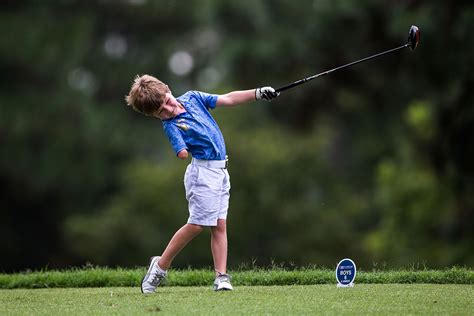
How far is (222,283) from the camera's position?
998 cm

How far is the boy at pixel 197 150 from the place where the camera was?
9.78 metres

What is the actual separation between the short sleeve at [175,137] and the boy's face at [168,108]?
0.08 m

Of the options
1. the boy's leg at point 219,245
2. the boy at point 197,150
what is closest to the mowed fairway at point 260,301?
the boy's leg at point 219,245

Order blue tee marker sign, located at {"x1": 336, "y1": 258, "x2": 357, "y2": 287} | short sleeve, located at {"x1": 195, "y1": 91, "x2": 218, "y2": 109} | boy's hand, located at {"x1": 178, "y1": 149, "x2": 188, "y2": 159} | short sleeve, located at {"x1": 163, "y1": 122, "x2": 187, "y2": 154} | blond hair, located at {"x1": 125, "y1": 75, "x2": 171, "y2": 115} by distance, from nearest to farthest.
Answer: boy's hand, located at {"x1": 178, "y1": 149, "x2": 188, "y2": 159} < short sleeve, located at {"x1": 163, "y1": 122, "x2": 187, "y2": 154} < blond hair, located at {"x1": 125, "y1": 75, "x2": 171, "y2": 115} < blue tee marker sign, located at {"x1": 336, "y1": 258, "x2": 357, "y2": 287} < short sleeve, located at {"x1": 195, "y1": 91, "x2": 218, "y2": 109}

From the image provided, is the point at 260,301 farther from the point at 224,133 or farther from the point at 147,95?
the point at 224,133

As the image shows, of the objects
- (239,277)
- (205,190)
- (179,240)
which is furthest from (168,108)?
(239,277)

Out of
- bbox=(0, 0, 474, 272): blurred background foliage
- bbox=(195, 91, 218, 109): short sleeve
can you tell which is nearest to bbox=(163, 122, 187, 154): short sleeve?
bbox=(195, 91, 218, 109): short sleeve

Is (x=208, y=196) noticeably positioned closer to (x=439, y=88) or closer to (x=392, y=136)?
(x=439, y=88)

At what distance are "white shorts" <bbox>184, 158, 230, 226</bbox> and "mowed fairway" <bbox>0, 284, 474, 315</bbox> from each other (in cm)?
68

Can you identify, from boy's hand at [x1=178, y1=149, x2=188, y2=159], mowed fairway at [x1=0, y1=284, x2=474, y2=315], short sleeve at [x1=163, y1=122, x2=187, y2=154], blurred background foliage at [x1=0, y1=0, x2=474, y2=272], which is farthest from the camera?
blurred background foliage at [x1=0, y1=0, x2=474, y2=272]

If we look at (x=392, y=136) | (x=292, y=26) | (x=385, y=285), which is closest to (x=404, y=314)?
(x=385, y=285)

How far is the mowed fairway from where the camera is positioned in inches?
332

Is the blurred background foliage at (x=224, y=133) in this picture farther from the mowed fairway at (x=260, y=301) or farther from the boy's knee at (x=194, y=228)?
the boy's knee at (x=194, y=228)

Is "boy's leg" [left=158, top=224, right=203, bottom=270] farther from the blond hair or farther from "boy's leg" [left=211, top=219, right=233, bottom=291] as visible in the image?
the blond hair
